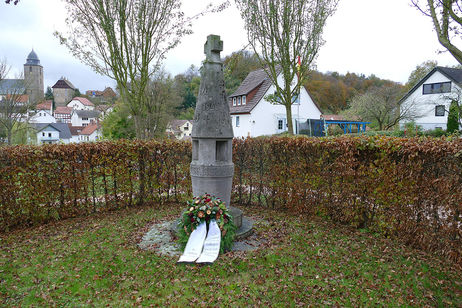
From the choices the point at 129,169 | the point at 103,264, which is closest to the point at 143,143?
the point at 129,169

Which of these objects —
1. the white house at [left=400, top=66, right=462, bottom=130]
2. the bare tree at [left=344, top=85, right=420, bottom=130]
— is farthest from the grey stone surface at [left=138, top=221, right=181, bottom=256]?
the white house at [left=400, top=66, right=462, bottom=130]

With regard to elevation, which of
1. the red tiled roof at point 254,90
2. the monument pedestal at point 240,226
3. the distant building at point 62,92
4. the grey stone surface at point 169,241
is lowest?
the grey stone surface at point 169,241

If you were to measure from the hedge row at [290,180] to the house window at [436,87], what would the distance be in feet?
109

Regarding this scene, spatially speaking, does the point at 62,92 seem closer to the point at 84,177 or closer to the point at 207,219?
the point at 84,177

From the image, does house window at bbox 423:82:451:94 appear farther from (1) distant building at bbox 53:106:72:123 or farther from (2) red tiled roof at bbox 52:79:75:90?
(2) red tiled roof at bbox 52:79:75:90

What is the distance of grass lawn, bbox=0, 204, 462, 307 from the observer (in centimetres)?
400

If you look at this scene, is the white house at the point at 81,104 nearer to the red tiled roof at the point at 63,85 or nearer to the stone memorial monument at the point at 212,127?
the red tiled roof at the point at 63,85

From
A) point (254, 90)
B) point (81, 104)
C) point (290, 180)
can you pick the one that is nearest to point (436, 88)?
point (254, 90)

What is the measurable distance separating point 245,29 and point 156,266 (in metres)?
11.8

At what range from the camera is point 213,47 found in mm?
6102

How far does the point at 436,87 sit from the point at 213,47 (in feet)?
125

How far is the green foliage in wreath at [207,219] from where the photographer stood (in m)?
5.32

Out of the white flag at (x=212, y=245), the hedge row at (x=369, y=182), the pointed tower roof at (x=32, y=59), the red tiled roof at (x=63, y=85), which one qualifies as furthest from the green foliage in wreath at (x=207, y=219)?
the red tiled roof at (x=63, y=85)

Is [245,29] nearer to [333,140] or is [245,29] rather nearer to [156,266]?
[333,140]
